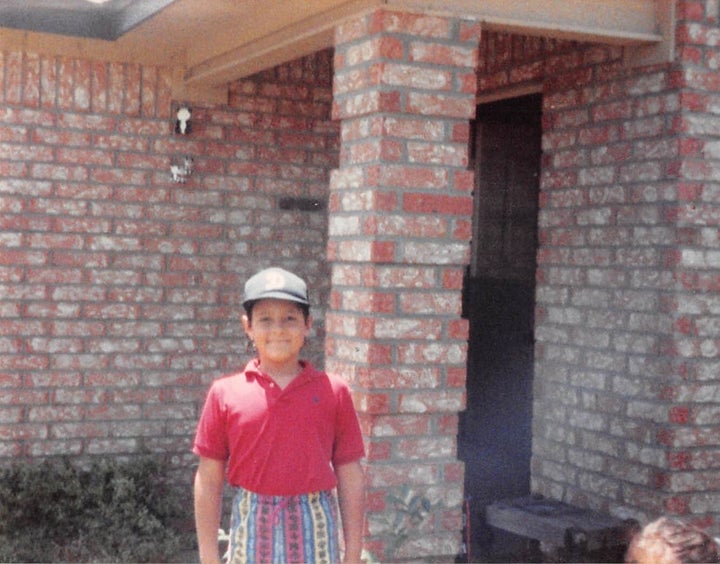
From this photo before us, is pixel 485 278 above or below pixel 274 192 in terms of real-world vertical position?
below

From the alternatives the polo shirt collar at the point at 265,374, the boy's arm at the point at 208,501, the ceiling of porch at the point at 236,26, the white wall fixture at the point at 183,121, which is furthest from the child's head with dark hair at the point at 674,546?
the white wall fixture at the point at 183,121

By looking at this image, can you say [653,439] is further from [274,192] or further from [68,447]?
[68,447]

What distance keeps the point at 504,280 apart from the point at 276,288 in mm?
3217

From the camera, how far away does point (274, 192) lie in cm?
641

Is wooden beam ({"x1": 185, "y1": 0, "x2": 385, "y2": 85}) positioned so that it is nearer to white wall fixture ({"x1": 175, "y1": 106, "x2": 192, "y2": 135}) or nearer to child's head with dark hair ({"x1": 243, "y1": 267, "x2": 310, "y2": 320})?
white wall fixture ({"x1": 175, "y1": 106, "x2": 192, "y2": 135})

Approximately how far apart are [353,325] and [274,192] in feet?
7.85

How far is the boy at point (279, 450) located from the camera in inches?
121

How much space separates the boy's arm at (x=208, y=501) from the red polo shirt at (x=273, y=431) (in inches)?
1.3

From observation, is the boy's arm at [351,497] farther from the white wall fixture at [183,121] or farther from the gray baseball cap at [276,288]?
the white wall fixture at [183,121]

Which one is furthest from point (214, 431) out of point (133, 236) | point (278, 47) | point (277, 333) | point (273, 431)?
point (133, 236)

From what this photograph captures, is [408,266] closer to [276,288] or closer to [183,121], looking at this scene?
[276,288]

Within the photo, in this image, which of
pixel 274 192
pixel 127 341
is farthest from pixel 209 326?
pixel 274 192

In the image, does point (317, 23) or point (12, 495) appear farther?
point (12, 495)

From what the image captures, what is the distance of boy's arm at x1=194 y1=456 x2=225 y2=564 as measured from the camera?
3125 millimetres
